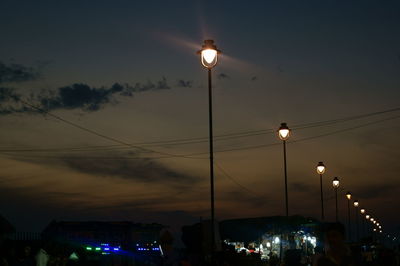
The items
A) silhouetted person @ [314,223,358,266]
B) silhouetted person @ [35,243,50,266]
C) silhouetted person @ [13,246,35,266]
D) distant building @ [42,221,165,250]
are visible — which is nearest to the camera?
silhouetted person @ [314,223,358,266]

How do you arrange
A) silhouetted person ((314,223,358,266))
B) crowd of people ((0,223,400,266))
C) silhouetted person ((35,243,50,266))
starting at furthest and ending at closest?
silhouetted person ((35,243,50,266)) < crowd of people ((0,223,400,266)) < silhouetted person ((314,223,358,266))

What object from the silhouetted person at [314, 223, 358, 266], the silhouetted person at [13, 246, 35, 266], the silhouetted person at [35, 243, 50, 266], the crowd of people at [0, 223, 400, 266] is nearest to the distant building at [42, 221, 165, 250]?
the crowd of people at [0, 223, 400, 266]

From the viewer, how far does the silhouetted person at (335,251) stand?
6.12 meters

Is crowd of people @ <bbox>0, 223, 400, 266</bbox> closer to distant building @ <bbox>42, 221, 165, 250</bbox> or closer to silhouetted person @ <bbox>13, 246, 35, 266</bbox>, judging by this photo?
silhouetted person @ <bbox>13, 246, 35, 266</bbox>

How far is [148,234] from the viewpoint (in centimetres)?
6650

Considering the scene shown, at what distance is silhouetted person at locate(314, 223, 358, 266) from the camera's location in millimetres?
6121

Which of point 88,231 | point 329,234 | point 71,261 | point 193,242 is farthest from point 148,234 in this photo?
point 329,234

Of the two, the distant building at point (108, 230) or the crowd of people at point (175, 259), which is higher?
the distant building at point (108, 230)

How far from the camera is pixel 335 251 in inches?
246

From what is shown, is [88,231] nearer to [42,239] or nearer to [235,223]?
[235,223]

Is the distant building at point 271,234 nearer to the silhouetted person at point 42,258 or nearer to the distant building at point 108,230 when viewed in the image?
the distant building at point 108,230

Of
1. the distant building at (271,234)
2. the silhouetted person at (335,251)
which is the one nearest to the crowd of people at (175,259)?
the silhouetted person at (335,251)

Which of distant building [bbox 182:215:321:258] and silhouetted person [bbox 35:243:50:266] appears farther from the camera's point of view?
distant building [bbox 182:215:321:258]

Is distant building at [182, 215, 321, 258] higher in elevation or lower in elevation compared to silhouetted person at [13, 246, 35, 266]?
higher
